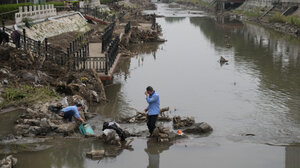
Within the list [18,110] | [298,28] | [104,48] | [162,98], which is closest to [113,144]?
[18,110]

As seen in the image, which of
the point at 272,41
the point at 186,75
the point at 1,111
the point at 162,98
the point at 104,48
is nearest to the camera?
the point at 1,111

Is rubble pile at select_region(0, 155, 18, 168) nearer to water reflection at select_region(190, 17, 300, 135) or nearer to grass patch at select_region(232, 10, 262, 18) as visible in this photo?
water reflection at select_region(190, 17, 300, 135)

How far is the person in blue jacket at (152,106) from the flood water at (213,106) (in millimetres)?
696

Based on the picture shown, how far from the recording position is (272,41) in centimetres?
4541

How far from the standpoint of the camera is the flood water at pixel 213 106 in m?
12.0

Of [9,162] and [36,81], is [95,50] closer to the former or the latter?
[36,81]

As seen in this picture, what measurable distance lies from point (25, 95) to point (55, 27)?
793 inches

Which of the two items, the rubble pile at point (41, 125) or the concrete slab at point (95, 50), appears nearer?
the rubble pile at point (41, 125)

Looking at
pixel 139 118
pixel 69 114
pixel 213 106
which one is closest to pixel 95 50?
pixel 213 106

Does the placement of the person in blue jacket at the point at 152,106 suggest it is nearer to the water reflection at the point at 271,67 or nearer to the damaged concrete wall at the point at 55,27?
the water reflection at the point at 271,67

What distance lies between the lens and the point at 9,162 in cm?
1048

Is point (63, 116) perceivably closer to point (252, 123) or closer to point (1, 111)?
point (1, 111)

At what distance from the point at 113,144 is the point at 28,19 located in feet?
66.5

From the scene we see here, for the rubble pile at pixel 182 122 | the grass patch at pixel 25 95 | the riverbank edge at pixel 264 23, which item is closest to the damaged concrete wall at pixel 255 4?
the riverbank edge at pixel 264 23
